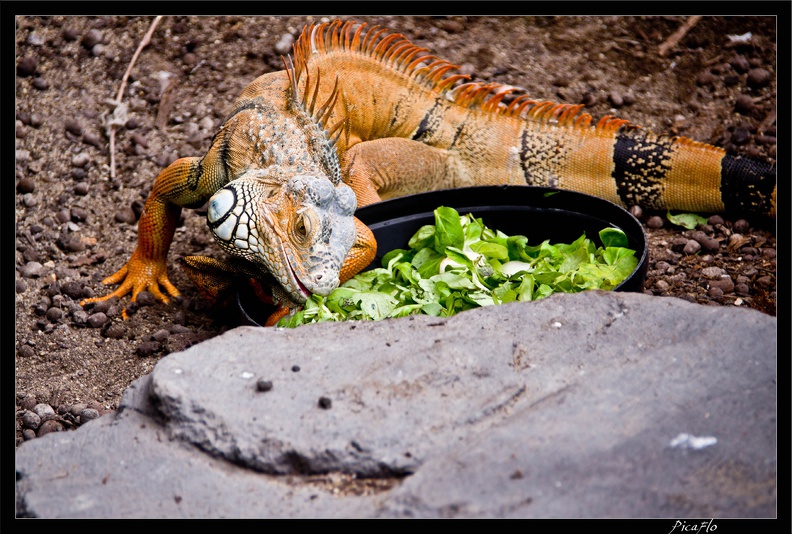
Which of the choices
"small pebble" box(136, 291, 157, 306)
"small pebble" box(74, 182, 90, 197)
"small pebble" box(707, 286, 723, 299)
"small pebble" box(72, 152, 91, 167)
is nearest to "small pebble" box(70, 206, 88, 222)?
"small pebble" box(74, 182, 90, 197)

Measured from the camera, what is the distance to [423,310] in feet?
13.9

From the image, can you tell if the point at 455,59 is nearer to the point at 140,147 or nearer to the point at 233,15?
the point at 233,15

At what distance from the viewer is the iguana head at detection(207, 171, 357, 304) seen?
4109 millimetres

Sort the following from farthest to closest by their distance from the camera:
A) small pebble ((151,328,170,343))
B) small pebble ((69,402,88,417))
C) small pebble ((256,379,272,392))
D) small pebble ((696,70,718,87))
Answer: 1. small pebble ((696,70,718,87))
2. small pebble ((151,328,170,343))
3. small pebble ((69,402,88,417))
4. small pebble ((256,379,272,392))

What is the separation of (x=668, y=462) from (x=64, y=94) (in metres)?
6.14

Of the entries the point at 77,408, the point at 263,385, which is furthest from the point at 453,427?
the point at 77,408

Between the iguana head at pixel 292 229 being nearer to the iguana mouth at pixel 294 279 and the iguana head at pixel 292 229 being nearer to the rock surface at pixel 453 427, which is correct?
the iguana mouth at pixel 294 279

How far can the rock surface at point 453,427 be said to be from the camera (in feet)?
8.11

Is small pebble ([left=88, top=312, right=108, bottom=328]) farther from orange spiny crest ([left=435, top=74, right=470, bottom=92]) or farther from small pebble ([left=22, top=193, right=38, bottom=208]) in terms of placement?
orange spiny crest ([left=435, top=74, right=470, bottom=92])

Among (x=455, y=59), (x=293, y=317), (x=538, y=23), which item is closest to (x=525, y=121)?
(x=455, y=59)

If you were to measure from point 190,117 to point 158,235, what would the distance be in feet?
6.10

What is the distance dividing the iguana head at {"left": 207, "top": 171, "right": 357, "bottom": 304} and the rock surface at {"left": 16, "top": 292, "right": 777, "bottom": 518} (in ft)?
2.76

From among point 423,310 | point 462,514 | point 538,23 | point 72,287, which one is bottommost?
point 72,287

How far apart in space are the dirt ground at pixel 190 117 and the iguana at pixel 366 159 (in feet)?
1.15
